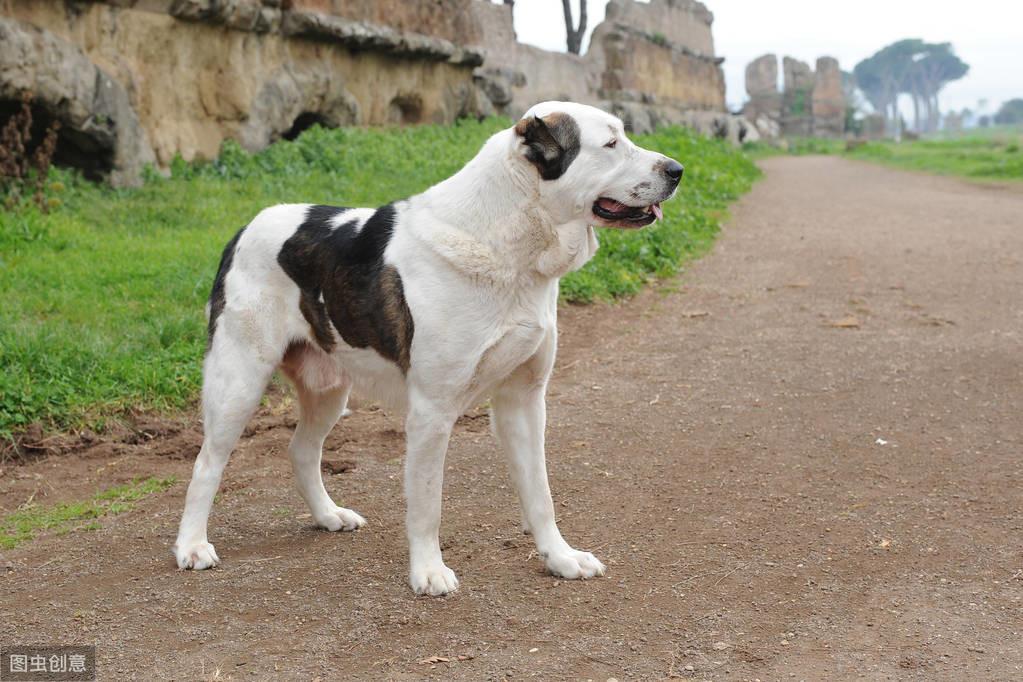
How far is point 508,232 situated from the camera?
3902mm

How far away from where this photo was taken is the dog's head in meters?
3.83

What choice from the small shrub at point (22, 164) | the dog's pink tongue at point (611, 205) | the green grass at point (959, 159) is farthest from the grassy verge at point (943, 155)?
the dog's pink tongue at point (611, 205)

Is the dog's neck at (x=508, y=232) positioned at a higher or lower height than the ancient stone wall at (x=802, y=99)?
lower

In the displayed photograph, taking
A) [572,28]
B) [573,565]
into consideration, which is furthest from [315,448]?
[572,28]

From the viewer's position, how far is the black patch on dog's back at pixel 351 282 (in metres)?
4.04

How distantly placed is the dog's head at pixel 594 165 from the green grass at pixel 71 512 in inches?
103

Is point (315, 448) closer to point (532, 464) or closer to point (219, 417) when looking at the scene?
point (219, 417)

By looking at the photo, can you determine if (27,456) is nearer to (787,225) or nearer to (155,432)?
(155,432)

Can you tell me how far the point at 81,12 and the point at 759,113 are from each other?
46.5m

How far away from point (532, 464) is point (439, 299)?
75cm

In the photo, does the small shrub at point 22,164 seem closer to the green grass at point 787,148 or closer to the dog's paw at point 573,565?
the dog's paw at point 573,565

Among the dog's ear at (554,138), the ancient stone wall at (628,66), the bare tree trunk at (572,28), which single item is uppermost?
the bare tree trunk at (572,28)

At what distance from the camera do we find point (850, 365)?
7.22 m

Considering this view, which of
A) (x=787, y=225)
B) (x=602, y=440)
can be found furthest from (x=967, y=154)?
(x=602, y=440)
